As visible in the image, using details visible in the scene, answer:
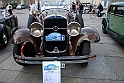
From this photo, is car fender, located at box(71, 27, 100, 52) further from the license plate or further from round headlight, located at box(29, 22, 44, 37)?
round headlight, located at box(29, 22, 44, 37)

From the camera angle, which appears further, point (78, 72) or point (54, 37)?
point (78, 72)

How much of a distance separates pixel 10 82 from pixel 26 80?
1.15 ft

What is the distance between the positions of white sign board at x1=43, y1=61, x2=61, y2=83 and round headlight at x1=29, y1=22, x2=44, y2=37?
0.97 metres

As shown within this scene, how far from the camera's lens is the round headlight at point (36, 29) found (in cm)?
338

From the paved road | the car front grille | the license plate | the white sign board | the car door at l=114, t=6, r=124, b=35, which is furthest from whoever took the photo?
the car door at l=114, t=6, r=124, b=35

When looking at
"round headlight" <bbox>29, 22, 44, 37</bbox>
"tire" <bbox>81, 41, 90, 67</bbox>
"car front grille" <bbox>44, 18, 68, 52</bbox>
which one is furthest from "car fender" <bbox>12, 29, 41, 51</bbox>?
"tire" <bbox>81, 41, 90, 67</bbox>

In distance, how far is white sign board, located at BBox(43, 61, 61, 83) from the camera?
8.80ft

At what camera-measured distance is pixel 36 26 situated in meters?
3.41

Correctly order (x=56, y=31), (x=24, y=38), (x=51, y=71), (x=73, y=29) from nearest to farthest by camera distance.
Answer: (x=51, y=71)
(x=24, y=38)
(x=73, y=29)
(x=56, y=31)

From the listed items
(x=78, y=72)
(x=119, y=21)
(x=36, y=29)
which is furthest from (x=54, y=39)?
(x=119, y=21)

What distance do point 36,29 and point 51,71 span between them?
1.22 meters

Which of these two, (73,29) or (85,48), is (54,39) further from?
(85,48)

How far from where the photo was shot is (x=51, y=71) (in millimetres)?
2688

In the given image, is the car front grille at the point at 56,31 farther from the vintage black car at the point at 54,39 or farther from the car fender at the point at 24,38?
the car fender at the point at 24,38
